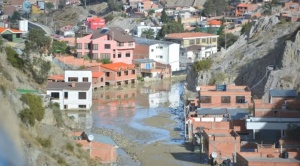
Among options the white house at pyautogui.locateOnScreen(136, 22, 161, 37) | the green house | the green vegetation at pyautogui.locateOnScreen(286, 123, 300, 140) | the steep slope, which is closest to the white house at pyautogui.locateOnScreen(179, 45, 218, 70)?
the white house at pyautogui.locateOnScreen(136, 22, 161, 37)

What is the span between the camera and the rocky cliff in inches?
653

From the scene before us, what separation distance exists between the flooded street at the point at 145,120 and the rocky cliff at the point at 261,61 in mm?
1509

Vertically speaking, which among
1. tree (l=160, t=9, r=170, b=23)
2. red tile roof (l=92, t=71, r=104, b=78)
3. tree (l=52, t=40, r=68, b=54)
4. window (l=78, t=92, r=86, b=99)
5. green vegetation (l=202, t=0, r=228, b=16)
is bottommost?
window (l=78, t=92, r=86, b=99)

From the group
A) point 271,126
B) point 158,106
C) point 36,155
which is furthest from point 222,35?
point 36,155

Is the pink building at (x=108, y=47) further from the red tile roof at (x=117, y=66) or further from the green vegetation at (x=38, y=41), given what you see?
the green vegetation at (x=38, y=41)

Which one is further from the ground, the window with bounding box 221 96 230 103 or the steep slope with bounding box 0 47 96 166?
the steep slope with bounding box 0 47 96 166

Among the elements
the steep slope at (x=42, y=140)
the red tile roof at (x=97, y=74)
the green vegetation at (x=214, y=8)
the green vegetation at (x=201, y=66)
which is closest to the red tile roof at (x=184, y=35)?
the red tile roof at (x=97, y=74)

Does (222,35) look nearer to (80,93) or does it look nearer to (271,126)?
(80,93)

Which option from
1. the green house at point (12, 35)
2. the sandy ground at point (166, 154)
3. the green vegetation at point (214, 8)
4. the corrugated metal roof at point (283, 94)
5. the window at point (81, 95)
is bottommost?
the sandy ground at point (166, 154)

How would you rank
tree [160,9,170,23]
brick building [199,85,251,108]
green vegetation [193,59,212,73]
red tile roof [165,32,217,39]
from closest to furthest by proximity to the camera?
1. brick building [199,85,251,108]
2. green vegetation [193,59,212,73]
3. red tile roof [165,32,217,39]
4. tree [160,9,170,23]

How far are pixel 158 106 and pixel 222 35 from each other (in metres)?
12.5

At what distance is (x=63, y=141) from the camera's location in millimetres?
8648

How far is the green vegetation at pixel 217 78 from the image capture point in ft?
59.9

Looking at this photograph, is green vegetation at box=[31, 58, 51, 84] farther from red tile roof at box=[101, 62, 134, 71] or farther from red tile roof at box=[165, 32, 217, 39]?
red tile roof at box=[165, 32, 217, 39]
